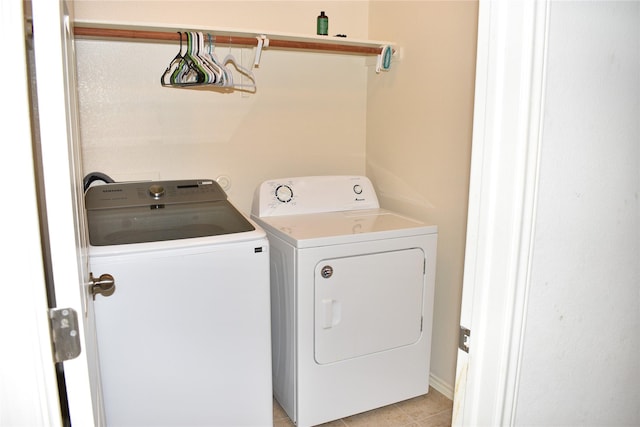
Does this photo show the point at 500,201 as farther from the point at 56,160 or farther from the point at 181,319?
the point at 181,319

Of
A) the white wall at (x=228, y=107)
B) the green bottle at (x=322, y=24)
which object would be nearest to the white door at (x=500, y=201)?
the white wall at (x=228, y=107)

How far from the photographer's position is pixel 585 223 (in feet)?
3.30

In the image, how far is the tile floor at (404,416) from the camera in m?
2.24

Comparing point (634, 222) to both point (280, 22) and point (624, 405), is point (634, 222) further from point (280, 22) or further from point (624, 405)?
point (280, 22)

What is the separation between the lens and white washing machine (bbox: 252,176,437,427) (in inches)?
81.0

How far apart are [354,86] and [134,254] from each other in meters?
1.71

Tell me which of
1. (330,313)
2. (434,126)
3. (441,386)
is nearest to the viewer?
(330,313)

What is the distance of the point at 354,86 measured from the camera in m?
2.84

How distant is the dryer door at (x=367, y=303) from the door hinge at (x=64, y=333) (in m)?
1.31

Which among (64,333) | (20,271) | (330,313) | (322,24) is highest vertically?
(322,24)

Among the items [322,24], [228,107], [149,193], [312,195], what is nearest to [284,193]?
[312,195]

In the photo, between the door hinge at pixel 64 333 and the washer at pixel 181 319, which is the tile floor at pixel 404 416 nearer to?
the washer at pixel 181 319

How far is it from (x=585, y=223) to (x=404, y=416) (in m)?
1.62

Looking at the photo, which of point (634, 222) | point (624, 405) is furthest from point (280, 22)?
point (624, 405)
